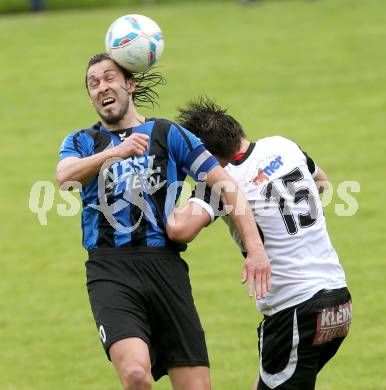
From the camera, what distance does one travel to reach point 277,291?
697 cm

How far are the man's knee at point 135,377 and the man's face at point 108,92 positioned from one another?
162 centimetres

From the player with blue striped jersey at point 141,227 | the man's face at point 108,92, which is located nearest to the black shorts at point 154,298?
the player with blue striped jersey at point 141,227

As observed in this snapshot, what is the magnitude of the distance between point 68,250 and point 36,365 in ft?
14.8

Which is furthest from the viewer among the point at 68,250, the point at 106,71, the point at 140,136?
the point at 68,250

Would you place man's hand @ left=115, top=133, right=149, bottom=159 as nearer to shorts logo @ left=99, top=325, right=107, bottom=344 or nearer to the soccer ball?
the soccer ball

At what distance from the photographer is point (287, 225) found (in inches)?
275

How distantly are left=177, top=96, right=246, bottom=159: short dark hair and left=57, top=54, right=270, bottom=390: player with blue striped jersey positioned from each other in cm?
16

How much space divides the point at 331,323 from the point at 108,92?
6.62ft

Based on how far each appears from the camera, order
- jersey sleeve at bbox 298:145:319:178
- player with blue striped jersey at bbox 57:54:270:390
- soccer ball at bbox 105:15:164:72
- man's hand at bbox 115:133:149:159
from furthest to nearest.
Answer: jersey sleeve at bbox 298:145:319:178 < soccer ball at bbox 105:15:164:72 < player with blue striped jersey at bbox 57:54:270:390 < man's hand at bbox 115:133:149:159

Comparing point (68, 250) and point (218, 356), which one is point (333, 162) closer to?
point (68, 250)

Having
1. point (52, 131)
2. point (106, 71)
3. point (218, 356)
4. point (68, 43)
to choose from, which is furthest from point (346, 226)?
point (68, 43)

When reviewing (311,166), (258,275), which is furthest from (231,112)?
(258,275)

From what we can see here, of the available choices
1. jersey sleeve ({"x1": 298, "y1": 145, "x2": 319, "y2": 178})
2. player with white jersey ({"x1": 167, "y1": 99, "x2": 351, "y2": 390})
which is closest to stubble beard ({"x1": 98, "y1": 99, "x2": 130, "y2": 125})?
player with white jersey ({"x1": 167, "y1": 99, "x2": 351, "y2": 390})

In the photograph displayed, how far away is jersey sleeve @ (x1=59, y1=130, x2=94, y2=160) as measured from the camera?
702cm
